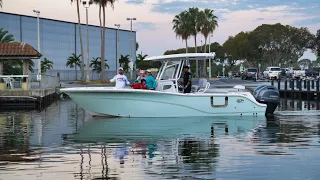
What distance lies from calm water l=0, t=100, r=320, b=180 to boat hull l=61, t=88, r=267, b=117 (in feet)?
1.94

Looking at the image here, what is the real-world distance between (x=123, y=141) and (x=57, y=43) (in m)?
84.6

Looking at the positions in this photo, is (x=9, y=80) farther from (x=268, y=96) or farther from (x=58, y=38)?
(x=58, y=38)

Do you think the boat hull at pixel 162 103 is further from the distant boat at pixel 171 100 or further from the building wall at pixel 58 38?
the building wall at pixel 58 38

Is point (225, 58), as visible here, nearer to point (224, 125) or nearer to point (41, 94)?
point (41, 94)

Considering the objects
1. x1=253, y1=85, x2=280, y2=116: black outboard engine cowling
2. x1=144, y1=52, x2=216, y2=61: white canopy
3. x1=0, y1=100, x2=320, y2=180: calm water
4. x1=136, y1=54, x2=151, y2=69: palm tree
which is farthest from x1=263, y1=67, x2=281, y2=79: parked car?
x1=0, y1=100, x2=320, y2=180: calm water

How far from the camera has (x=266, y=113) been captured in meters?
23.3

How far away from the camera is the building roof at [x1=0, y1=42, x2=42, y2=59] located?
120 feet

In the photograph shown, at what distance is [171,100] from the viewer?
22.1 meters

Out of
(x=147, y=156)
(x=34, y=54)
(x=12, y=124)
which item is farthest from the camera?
(x=34, y=54)

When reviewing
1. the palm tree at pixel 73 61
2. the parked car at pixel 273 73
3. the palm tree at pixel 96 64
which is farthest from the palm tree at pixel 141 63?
the parked car at pixel 273 73

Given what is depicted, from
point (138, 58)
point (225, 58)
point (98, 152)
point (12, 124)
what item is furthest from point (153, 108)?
point (225, 58)

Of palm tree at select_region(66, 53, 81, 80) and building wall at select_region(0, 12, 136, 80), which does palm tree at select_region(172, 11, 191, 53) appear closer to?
building wall at select_region(0, 12, 136, 80)

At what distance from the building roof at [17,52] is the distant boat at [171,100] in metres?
14.9

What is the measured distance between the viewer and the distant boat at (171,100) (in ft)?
72.0
